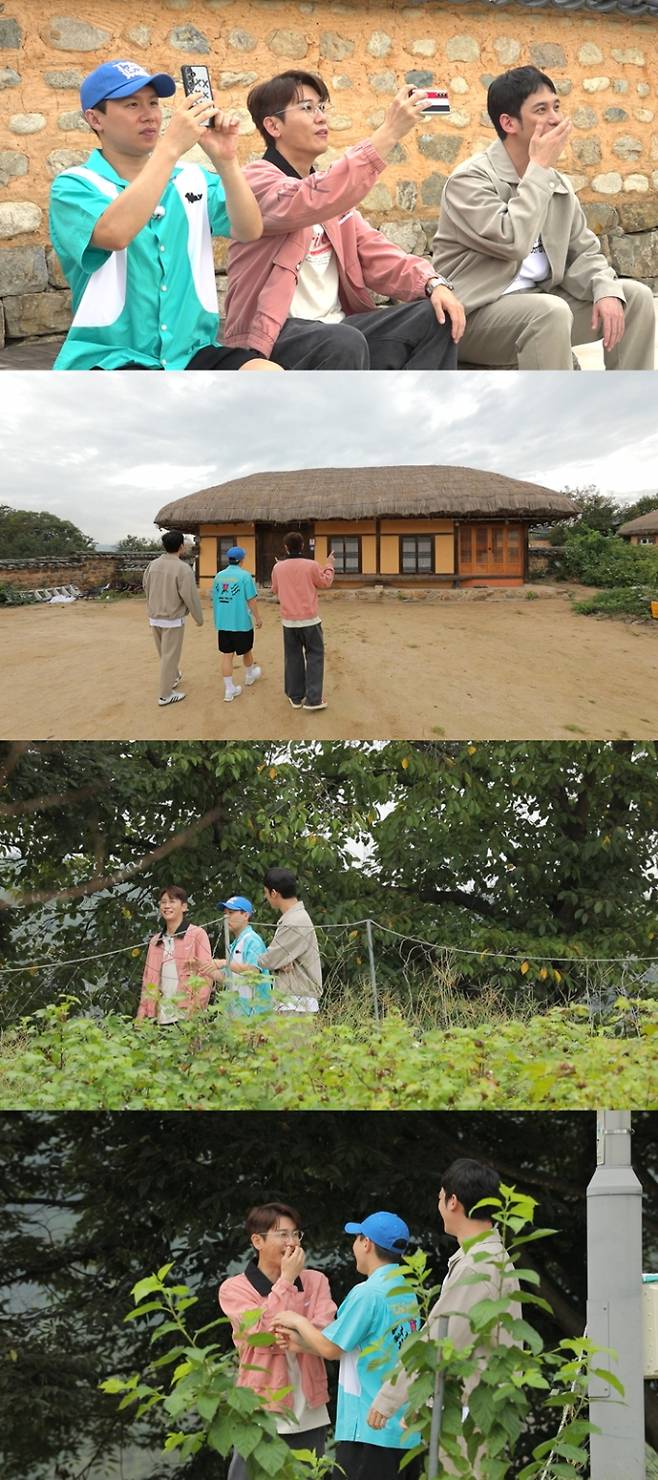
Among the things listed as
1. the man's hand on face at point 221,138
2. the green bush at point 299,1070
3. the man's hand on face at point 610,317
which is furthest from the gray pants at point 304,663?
the green bush at point 299,1070

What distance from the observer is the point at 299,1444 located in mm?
4008

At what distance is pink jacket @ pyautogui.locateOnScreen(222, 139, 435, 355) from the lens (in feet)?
13.2

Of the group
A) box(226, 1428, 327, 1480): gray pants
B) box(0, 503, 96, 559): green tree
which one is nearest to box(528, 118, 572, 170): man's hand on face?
Answer: box(0, 503, 96, 559): green tree

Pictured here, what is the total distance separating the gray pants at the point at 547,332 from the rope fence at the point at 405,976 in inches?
134

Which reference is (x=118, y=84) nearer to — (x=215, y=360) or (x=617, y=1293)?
(x=215, y=360)

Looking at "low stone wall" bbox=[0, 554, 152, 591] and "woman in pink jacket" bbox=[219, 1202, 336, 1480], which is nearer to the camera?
"woman in pink jacket" bbox=[219, 1202, 336, 1480]

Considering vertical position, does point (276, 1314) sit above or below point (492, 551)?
below

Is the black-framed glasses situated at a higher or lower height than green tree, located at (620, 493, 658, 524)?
higher

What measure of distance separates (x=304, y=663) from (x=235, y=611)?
275mm

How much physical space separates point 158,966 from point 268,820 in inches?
74.5

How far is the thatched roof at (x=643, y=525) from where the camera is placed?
444cm

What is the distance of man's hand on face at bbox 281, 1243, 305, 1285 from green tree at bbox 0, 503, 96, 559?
2162 mm

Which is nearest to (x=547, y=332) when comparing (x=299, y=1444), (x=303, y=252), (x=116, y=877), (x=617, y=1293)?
(x=303, y=252)

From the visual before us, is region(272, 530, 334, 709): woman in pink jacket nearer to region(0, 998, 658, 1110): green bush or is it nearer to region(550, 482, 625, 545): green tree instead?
region(550, 482, 625, 545): green tree
